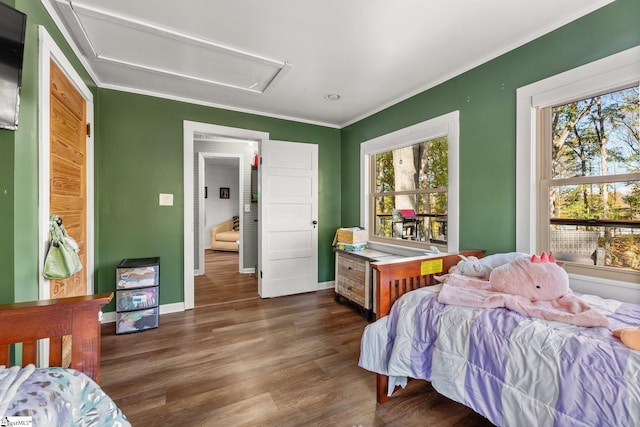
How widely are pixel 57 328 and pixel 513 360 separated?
178 cm

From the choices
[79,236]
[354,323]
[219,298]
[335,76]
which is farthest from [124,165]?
[354,323]

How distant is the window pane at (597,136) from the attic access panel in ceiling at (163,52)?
2.10m

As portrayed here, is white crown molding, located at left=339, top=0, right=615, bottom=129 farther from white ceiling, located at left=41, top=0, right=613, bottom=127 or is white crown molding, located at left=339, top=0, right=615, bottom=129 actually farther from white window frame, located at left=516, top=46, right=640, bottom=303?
white window frame, located at left=516, top=46, right=640, bottom=303

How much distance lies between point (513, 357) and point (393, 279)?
2.23ft

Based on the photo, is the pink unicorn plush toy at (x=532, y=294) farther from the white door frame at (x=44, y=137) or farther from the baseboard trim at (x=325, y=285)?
the baseboard trim at (x=325, y=285)

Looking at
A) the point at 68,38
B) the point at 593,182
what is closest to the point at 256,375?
the point at 593,182

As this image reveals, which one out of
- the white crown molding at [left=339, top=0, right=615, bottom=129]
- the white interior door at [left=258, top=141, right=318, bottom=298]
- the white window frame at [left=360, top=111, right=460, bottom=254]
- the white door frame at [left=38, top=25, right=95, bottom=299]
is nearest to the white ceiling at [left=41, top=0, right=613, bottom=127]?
the white crown molding at [left=339, top=0, right=615, bottom=129]

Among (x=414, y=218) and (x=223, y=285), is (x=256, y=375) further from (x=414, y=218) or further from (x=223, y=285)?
(x=223, y=285)

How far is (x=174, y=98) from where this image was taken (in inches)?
119

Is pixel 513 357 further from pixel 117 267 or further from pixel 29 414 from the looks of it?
pixel 117 267

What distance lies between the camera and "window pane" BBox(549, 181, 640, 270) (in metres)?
1.62

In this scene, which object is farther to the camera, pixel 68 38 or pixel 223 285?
pixel 223 285

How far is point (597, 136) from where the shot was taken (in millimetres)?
1747

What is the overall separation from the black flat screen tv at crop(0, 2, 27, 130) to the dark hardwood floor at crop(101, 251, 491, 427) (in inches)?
63.8
